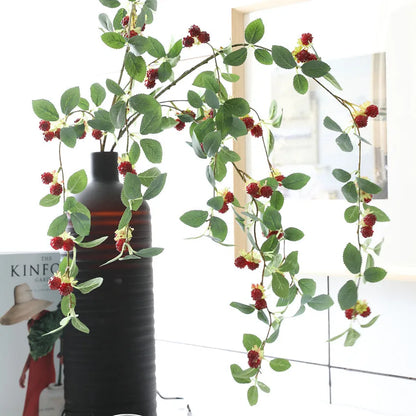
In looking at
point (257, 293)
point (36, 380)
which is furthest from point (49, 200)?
point (36, 380)

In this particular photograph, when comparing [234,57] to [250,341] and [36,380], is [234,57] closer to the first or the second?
[250,341]

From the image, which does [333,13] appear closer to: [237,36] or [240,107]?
[237,36]

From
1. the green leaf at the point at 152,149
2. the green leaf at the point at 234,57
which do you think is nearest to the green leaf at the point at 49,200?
the green leaf at the point at 152,149

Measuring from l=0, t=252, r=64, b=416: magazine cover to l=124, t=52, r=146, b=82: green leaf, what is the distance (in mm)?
356

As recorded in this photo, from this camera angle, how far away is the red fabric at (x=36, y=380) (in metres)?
0.80

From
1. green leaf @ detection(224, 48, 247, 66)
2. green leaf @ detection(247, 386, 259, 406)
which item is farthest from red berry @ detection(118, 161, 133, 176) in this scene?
green leaf @ detection(247, 386, 259, 406)

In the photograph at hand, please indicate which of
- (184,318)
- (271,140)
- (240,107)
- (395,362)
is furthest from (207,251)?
(240,107)

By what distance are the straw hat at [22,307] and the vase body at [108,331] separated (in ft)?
0.27

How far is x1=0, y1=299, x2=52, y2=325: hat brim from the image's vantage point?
78cm

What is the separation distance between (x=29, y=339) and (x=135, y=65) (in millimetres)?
429

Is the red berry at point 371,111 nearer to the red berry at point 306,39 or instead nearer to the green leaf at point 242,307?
the red berry at point 306,39

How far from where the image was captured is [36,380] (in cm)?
80

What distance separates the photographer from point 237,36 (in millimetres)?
1046

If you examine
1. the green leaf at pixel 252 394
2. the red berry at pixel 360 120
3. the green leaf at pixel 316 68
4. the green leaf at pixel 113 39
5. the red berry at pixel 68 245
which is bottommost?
the green leaf at pixel 252 394
